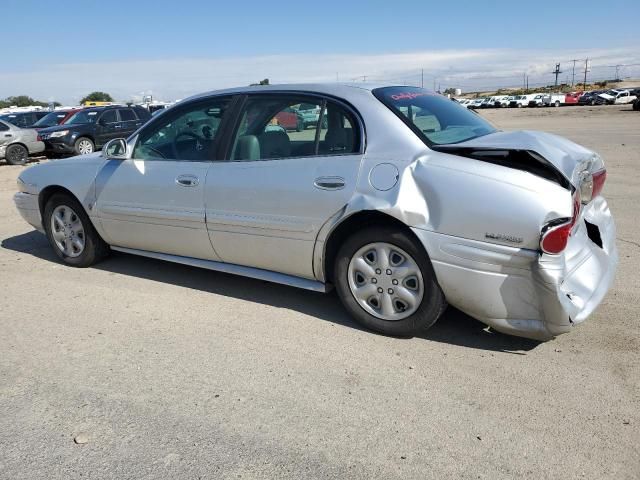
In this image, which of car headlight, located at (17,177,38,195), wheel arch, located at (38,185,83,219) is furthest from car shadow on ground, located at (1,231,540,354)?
car headlight, located at (17,177,38,195)

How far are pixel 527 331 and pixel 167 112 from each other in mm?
3247

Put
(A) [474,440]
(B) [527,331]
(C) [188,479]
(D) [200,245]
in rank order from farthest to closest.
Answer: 1. (D) [200,245]
2. (B) [527,331]
3. (A) [474,440]
4. (C) [188,479]

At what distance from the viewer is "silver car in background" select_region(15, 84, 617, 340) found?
3.11m

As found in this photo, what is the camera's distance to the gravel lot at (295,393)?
2.51 m

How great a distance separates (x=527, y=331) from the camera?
3213mm

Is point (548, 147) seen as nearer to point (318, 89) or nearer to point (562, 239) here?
point (562, 239)

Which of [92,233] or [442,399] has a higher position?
[92,233]

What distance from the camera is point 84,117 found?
58.1ft

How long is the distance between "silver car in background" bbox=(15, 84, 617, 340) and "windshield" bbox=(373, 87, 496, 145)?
0.05 ft

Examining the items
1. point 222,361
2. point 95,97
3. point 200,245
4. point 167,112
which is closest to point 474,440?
point 222,361

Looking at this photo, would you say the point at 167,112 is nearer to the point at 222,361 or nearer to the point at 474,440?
the point at 222,361

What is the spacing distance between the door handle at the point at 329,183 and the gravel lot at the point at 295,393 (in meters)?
0.97

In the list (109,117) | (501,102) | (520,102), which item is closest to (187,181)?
(109,117)

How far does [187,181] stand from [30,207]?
2238mm
